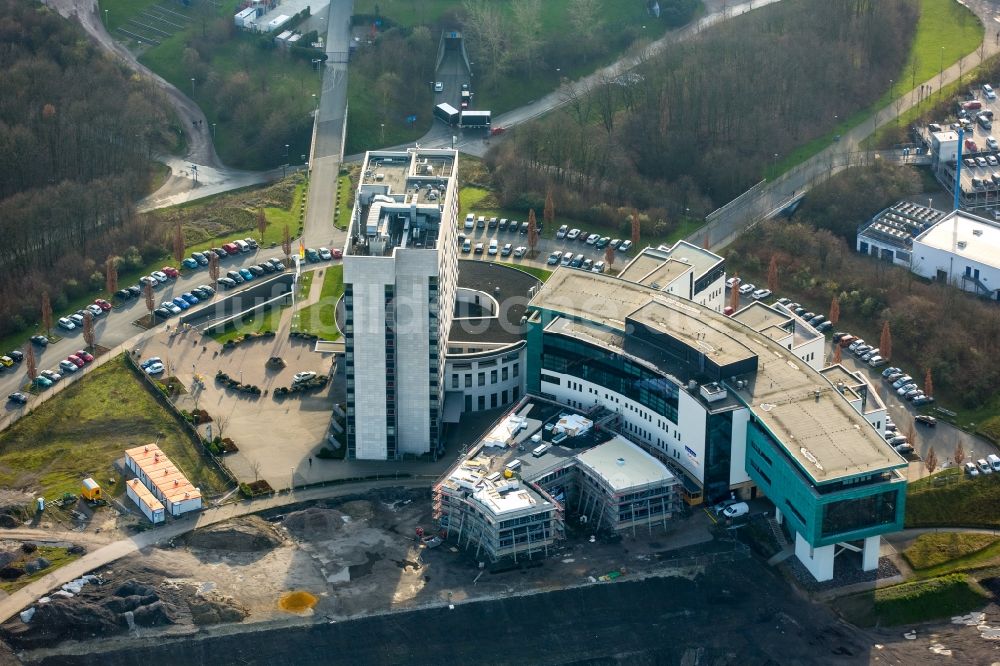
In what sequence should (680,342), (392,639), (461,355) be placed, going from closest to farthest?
(392,639) → (680,342) → (461,355)

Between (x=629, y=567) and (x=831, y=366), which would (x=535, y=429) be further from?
(x=831, y=366)

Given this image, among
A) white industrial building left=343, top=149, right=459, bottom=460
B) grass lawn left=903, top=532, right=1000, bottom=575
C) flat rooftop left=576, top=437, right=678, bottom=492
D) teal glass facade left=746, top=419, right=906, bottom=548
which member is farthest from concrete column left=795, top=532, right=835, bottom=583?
white industrial building left=343, top=149, right=459, bottom=460

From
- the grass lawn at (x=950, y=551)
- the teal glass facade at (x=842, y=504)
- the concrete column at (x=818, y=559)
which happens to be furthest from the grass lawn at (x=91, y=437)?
the grass lawn at (x=950, y=551)

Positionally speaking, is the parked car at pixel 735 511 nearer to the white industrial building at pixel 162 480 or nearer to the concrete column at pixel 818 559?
the concrete column at pixel 818 559

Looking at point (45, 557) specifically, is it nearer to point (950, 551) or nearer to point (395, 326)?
point (395, 326)

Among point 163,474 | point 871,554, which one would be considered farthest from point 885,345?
point 163,474

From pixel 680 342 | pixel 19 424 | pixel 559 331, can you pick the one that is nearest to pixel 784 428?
pixel 680 342
